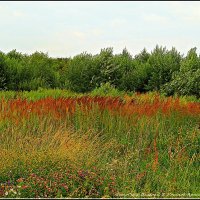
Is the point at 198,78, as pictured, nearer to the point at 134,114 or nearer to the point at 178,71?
the point at 178,71

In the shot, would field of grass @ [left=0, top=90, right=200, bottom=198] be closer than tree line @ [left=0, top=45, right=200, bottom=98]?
Yes

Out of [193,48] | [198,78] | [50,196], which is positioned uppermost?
[193,48]

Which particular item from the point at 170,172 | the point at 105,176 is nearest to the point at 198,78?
the point at 170,172

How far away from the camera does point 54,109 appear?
972 centimetres

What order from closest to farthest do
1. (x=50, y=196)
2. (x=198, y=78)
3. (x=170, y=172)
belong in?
(x=50, y=196), (x=170, y=172), (x=198, y=78)

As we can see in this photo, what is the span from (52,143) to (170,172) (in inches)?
84.7

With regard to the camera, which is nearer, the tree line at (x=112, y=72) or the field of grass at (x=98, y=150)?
the field of grass at (x=98, y=150)

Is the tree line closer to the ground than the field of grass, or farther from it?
farther from it

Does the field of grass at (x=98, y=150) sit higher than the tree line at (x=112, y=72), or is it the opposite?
the tree line at (x=112, y=72)

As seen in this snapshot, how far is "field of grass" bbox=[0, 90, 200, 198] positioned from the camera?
6227mm

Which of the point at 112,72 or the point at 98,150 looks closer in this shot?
the point at 98,150

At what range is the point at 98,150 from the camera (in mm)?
8211

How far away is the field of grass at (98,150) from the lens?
245 inches

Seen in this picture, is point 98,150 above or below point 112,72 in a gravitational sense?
below
